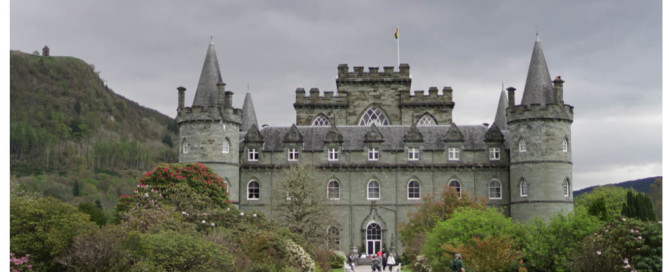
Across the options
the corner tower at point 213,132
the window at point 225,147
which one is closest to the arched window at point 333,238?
the corner tower at point 213,132

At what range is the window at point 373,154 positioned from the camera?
171 ft

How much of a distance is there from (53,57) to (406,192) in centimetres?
15386

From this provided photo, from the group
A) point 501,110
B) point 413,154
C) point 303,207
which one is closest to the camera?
point 303,207

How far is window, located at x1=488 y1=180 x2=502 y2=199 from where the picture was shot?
51.3 metres

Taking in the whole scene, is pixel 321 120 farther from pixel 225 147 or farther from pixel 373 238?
pixel 373 238

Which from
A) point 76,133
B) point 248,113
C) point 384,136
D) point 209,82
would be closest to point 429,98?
point 384,136

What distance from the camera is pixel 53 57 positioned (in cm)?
18225

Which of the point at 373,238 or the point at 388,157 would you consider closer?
the point at 373,238

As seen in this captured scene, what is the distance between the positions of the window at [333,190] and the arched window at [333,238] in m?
2.25

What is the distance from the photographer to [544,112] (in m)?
48.8

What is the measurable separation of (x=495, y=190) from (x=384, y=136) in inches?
355

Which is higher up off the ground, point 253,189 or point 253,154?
point 253,154

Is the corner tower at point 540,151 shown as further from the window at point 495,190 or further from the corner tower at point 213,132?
the corner tower at point 213,132
